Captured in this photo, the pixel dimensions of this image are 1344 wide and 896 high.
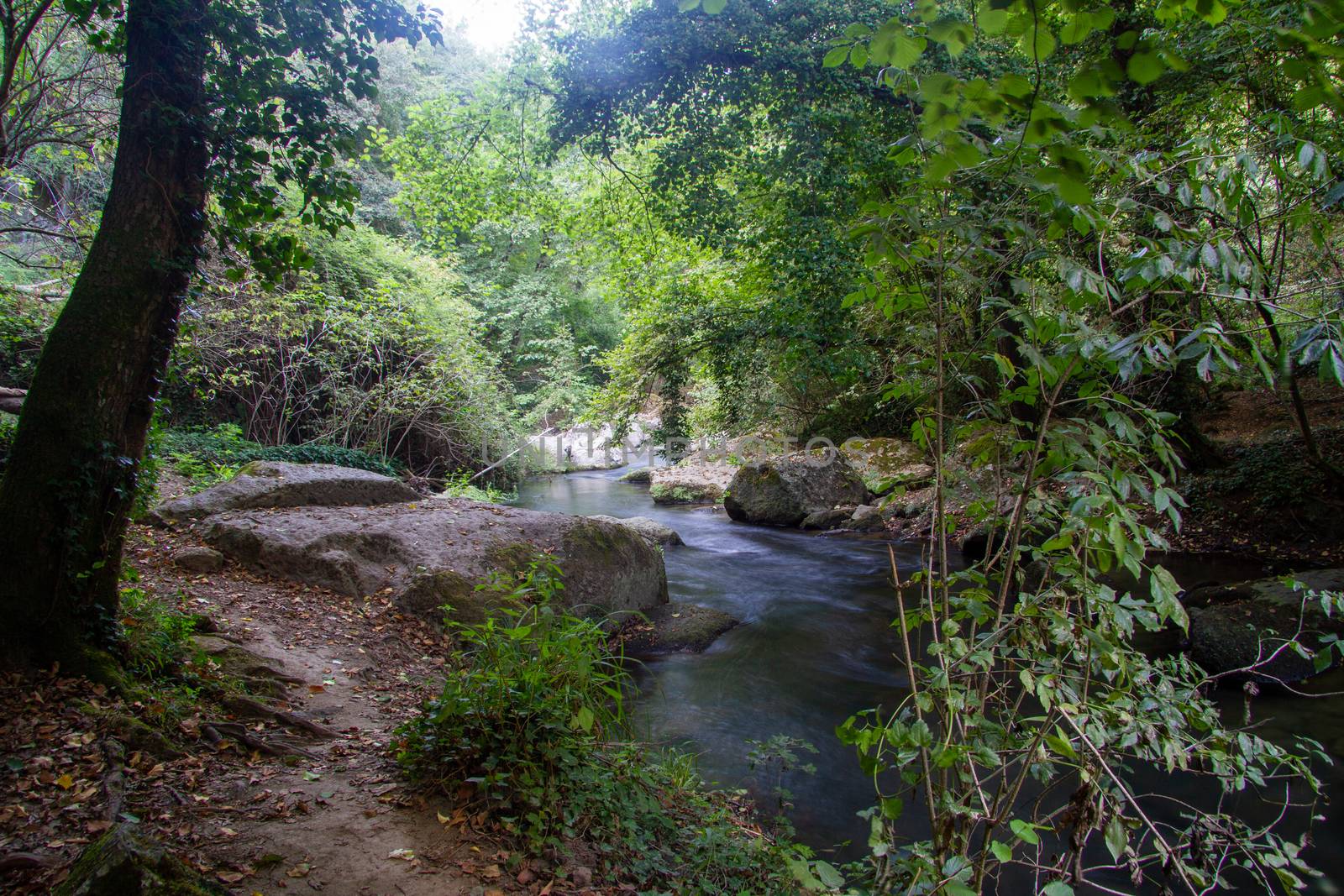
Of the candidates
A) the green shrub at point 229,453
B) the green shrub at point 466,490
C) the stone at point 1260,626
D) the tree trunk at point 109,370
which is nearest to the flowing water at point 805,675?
the stone at point 1260,626

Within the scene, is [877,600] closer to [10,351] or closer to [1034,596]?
[1034,596]

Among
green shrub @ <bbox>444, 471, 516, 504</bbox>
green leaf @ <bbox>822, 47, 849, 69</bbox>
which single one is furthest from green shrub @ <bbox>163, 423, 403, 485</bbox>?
green leaf @ <bbox>822, 47, 849, 69</bbox>

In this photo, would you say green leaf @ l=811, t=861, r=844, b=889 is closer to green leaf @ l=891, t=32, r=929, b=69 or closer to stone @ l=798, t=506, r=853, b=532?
green leaf @ l=891, t=32, r=929, b=69

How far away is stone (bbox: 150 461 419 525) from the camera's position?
664 cm

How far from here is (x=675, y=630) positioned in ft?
22.9

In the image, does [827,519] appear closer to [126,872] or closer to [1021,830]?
[1021,830]

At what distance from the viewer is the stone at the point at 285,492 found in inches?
262

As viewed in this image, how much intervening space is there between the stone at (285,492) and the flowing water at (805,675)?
3961 mm

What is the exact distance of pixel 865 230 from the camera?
168 centimetres

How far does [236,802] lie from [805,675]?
4.88 meters

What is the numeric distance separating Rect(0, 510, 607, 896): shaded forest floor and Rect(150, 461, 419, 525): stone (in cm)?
360

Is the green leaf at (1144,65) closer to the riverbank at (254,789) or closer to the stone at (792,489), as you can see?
the riverbank at (254,789)

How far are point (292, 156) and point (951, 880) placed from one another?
4.46m

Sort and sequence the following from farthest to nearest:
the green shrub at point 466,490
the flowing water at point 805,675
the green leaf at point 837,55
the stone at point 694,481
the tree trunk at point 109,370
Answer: the stone at point 694,481
the green shrub at point 466,490
the flowing water at point 805,675
the tree trunk at point 109,370
the green leaf at point 837,55
